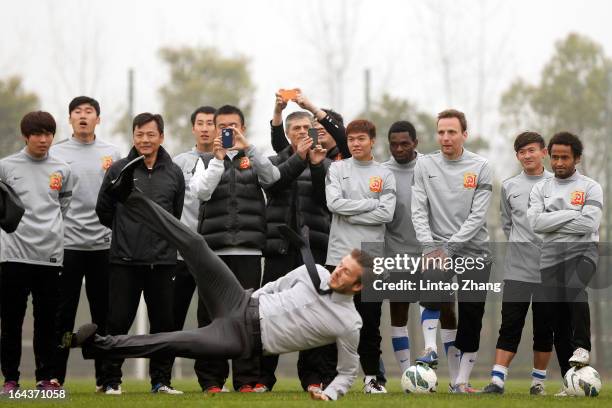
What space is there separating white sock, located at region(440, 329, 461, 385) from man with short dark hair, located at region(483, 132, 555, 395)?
48 centimetres

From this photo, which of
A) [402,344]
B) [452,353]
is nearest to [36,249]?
[402,344]

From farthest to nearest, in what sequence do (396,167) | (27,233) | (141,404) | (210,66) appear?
(210,66) < (396,167) < (27,233) < (141,404)

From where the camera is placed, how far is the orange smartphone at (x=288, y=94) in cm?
973

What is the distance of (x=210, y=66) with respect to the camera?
28.8m

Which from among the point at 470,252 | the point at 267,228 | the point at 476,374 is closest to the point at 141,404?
the point at 267,228

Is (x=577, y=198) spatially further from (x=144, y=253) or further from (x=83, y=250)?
(x=83, y=250)

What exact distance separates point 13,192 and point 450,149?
369 centimetres

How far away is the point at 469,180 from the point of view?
364 inches

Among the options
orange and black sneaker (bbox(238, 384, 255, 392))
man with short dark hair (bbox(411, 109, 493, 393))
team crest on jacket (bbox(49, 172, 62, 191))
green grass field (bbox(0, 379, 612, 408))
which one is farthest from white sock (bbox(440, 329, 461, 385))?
team crest on jacket (bbox(49, 172, 62, 191))

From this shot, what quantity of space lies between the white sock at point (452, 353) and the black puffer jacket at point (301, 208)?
1.30m

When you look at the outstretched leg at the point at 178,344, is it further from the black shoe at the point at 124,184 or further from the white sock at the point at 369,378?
the white sock at the point at 369,378

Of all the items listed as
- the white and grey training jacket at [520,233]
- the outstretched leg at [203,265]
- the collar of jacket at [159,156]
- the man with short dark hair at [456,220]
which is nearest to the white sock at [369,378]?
the man with short dark hair at [456,220]

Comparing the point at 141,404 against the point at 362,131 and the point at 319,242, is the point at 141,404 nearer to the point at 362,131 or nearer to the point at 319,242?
the point at 319,242

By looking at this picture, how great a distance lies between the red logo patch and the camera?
9242 mm
